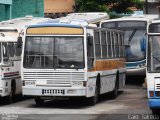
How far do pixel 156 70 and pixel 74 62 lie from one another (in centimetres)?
407

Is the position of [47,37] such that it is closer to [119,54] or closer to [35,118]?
[35,118]

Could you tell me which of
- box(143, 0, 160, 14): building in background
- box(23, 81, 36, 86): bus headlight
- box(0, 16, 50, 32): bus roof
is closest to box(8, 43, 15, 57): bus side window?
box(0, 16, 50, 32): bus roof

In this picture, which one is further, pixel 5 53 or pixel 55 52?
pixel 5 53

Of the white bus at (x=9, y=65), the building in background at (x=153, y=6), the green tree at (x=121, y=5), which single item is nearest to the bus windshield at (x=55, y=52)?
the white bus at (x=9, y=65)

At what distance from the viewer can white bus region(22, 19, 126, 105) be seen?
64.6 feet

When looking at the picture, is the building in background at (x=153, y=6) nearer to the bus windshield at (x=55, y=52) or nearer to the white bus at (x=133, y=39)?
the white bus at (x=133, y=39)

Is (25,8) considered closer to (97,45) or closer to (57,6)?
(57,6)

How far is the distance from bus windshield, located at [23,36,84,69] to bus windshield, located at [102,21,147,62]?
8.98 metres

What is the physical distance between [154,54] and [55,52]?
4.36 m

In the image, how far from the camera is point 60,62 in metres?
19.9

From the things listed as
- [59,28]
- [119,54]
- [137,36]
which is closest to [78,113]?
[59,28]

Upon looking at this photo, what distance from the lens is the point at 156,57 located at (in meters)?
16.7

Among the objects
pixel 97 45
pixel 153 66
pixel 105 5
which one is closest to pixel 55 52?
pixel 97 45

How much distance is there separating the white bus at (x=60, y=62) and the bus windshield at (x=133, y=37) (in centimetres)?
783
